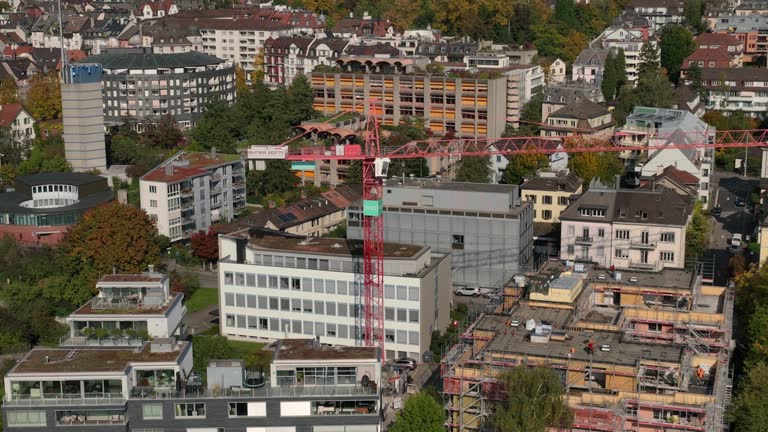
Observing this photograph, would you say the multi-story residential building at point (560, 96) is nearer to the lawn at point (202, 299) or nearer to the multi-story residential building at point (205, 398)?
the lawn at point (202, 299)

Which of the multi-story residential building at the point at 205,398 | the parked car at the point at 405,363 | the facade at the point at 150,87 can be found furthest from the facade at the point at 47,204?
the multi-story residential building at the point at 205,398

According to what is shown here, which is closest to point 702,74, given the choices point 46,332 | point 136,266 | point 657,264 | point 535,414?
point 657,264

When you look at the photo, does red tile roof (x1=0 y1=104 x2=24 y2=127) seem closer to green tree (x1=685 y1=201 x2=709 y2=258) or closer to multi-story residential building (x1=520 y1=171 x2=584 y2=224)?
multi-story residential building (x1=520 y1=171 x2=584 y2=224)

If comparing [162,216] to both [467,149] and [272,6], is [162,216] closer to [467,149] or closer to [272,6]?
[467,149]

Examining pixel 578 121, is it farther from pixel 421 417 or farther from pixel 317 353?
pixel 317 353

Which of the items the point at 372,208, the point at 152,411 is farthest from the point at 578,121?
the point at 152,411

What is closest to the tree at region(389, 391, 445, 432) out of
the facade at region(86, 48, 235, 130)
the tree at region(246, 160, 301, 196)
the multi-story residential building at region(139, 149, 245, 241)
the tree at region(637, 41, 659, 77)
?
the multi-story residential building at region(139, 149, 245, 241)
